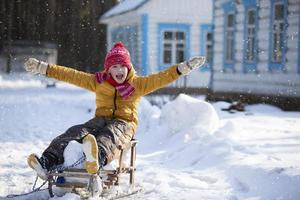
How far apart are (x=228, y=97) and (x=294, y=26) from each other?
3.98 m

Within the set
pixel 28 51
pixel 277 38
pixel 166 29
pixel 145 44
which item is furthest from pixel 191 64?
pixel 28 51

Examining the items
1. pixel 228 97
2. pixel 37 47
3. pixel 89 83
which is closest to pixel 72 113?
pixel 228 97

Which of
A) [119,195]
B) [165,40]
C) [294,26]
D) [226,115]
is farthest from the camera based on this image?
[165,40]

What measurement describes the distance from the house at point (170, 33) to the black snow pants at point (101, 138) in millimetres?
16450

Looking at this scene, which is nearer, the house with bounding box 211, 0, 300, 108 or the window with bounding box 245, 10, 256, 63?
the house with bounding box 211, 0, 300, 108

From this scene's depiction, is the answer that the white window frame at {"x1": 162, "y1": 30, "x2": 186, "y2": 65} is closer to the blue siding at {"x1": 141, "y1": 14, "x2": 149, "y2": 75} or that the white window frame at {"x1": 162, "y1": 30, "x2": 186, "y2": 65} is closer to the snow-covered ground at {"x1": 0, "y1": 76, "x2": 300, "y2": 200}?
the blue siding at {"x1": 141, "y1": 14, "x2": 149, "y2": 75}

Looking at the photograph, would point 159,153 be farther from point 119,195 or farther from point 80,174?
point 80,174

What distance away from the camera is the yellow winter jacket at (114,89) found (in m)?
5.46

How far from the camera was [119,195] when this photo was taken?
5.03 m

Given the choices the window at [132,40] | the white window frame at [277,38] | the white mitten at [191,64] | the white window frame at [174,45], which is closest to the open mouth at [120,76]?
the white mitten at [191,64]

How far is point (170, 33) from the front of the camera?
22.3 metres

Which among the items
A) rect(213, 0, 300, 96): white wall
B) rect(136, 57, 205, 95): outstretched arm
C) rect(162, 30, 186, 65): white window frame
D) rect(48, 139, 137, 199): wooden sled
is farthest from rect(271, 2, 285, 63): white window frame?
rect(48, 139, 137, 199): wooden sled

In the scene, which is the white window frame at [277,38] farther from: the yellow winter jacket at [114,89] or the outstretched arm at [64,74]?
the outstretched arm at [64,74]

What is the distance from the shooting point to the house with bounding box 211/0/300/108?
13.4 m
